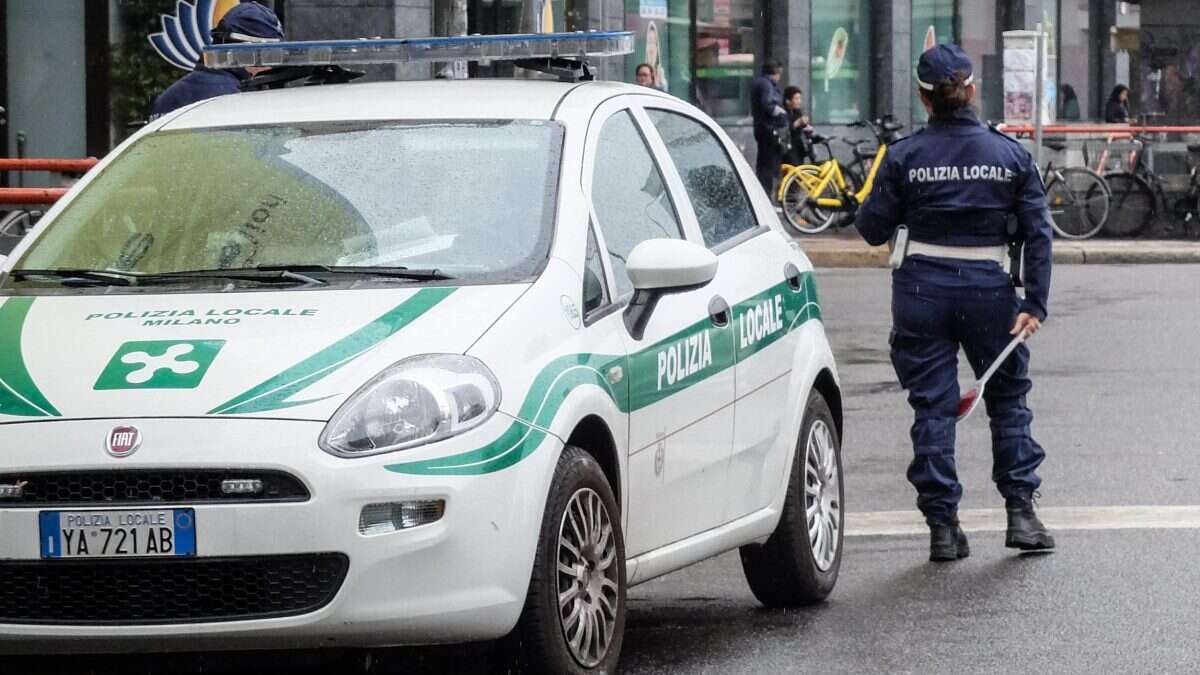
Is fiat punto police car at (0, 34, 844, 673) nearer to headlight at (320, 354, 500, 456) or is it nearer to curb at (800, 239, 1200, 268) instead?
headlight at (320, 354, 500, 456)

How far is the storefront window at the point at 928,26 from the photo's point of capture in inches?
1346

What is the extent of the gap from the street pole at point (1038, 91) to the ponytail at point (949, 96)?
1581 cm

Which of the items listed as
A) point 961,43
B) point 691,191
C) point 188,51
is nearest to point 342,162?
point 691,191

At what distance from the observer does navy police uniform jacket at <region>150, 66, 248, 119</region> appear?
368 inches

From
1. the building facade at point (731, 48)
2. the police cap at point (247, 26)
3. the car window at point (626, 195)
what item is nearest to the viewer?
the car window at point (626, 195)

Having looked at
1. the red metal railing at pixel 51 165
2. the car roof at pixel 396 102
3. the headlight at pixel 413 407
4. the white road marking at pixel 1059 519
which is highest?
the car roof at pixel 396 102

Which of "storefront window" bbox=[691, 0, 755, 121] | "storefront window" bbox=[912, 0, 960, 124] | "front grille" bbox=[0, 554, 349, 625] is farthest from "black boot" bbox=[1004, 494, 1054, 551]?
"storefront window" bbox=[912, 0, 960, 124]

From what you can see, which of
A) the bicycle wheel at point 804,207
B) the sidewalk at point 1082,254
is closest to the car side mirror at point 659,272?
the sidewalk at point 1082,254

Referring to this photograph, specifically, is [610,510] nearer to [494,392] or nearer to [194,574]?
[494,392]

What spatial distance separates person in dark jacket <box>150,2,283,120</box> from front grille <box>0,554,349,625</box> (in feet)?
14.2

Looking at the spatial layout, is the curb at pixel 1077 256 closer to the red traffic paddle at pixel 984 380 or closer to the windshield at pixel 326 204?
the red traffic paddle at pixel 984 380

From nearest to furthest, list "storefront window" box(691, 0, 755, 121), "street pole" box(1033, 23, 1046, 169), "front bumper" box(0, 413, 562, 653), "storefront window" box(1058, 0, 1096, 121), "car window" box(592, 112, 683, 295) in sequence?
1. "front bumper" box(0, 413, 562, 653)
2. "car window" box(592, 112, 683, 295)
3. "street pole" box(1033, 23, 1046, 169)
4. "storefront window" box(691, 0, 755, 121)
5. "storefront window" box(1058, 0, 1096, 121)

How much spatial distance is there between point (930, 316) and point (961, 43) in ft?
91.9

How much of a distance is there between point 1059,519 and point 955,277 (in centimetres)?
116
